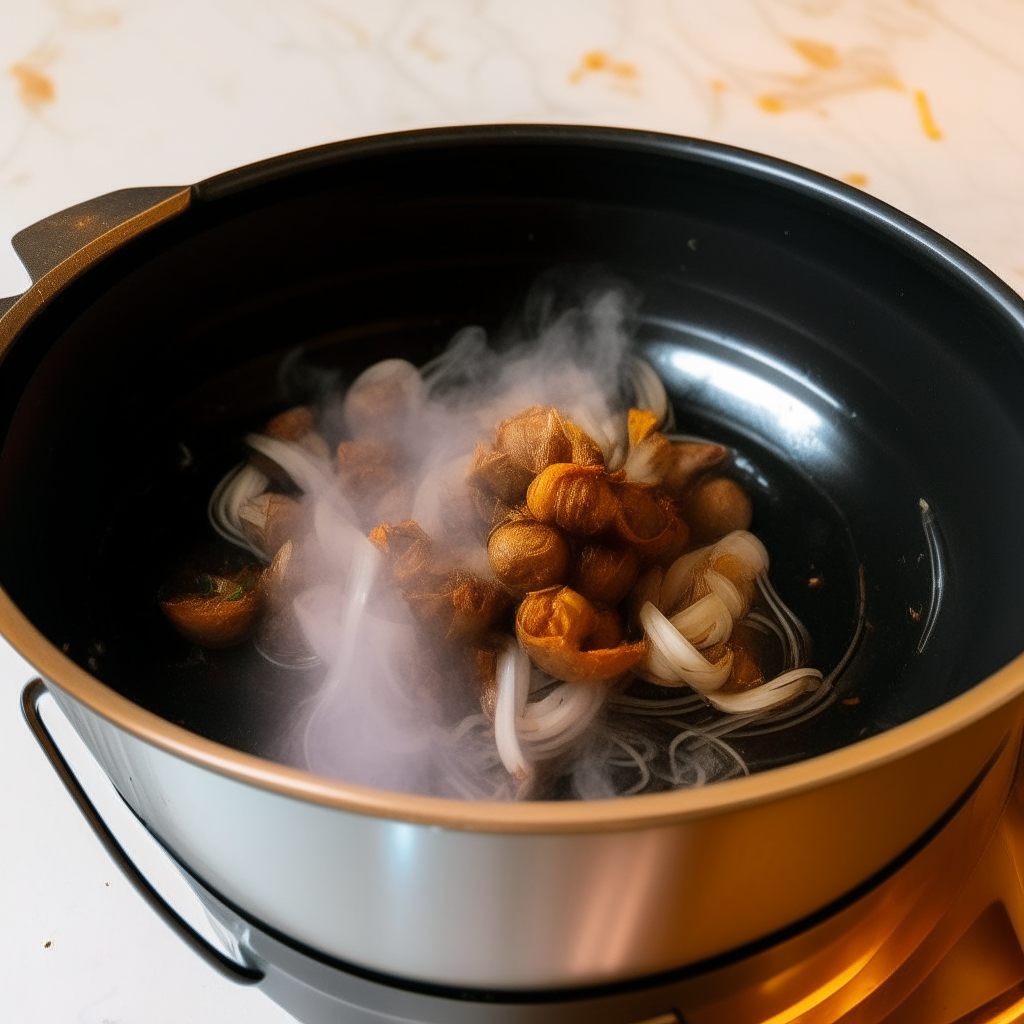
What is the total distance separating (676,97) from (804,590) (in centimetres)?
80

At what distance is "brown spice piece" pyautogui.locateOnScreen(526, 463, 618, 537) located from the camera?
30.1 inches

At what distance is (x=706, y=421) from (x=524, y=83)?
658 mm

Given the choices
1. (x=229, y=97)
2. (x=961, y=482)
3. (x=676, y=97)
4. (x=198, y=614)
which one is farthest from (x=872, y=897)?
(x=229, y=97)

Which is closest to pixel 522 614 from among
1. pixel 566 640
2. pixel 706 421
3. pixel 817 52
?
pixel 566 640

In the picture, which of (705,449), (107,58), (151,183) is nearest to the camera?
(705,449)

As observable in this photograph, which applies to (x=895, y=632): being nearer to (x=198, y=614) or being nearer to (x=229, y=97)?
(x=198, y=614)

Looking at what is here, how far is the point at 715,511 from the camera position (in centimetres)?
90

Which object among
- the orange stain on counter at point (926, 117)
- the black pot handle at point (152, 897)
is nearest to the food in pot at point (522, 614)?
the black pot handle at point (152, 897)

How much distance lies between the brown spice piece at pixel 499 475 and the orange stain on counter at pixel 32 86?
0.99m

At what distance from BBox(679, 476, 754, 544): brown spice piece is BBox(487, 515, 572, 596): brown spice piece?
0.18 metres

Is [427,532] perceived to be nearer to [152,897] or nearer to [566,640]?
[566,640]

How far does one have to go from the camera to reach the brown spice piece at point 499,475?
0.82 m

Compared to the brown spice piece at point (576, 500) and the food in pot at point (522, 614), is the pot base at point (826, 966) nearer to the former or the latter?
the food in pot at point (522, 614)

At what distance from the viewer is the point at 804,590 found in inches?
34.8
